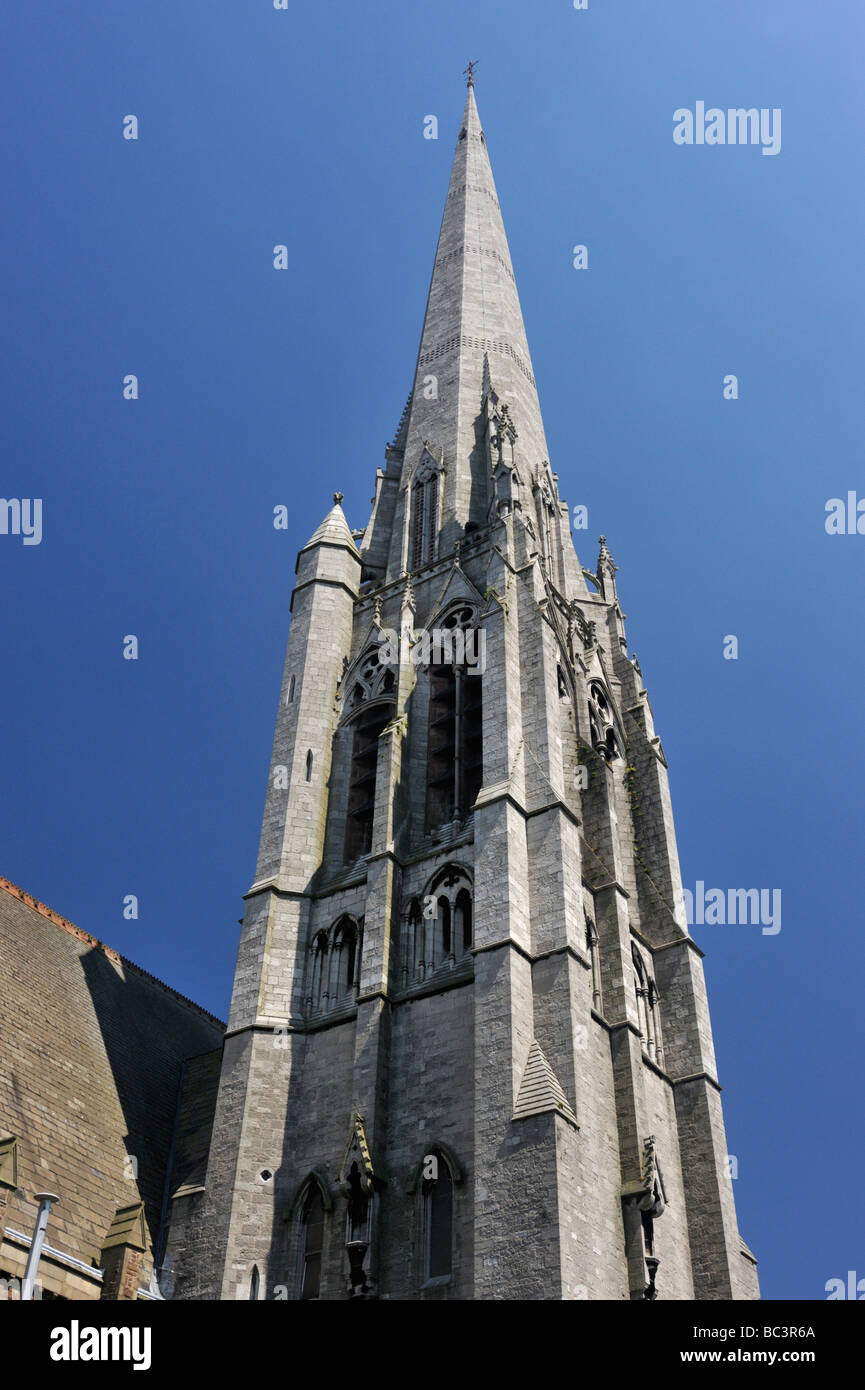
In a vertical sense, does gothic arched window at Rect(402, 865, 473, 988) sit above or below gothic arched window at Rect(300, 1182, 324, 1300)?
above

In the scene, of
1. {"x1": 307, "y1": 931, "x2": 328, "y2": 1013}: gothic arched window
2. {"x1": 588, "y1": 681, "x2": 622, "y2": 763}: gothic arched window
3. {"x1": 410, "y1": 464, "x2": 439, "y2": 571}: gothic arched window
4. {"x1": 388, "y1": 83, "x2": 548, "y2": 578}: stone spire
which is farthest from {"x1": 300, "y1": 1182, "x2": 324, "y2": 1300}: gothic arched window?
{"x1": 388, "y1": 83, "x2": 548, "y2": 578}: stone spire

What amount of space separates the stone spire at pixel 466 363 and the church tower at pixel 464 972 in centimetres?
50

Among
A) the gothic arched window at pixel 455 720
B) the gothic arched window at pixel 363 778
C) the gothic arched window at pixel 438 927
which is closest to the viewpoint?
the gothic arched window at pixel 438 927

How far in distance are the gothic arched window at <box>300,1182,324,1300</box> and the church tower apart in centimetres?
6

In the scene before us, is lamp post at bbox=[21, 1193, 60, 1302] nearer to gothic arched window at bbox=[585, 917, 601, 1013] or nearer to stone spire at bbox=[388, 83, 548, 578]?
gothic arched window at bbox=[585, 917, 601, 1013]

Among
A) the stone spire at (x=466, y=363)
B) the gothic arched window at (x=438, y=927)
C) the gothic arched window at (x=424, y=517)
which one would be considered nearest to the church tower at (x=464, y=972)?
the gothic arched window at (x=438, y=927)

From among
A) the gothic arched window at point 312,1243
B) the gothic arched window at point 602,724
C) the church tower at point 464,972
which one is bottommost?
the gothic arched window at point 312,1243

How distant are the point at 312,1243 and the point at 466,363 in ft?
100

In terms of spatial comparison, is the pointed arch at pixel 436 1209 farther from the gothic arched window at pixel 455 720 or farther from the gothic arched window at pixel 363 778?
the gothic arched window at pixel 363 778

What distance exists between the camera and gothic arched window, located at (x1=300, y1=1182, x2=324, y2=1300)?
963 inches

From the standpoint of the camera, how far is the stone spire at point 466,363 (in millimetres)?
41188

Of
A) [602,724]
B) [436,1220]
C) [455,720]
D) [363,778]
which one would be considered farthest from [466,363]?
[436,1220]
